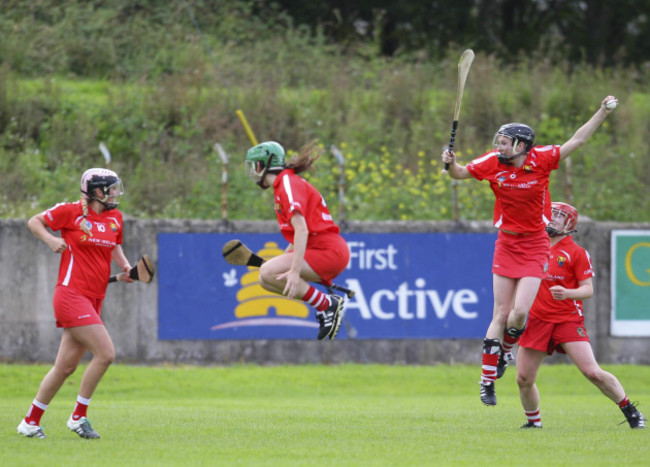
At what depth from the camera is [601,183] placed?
2181 centimetres

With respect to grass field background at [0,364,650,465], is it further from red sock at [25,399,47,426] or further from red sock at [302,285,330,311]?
red sock at [302,285,330,311]

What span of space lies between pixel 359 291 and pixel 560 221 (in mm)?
7003

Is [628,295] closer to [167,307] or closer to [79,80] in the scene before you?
[167,307]

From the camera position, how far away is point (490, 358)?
34.0ft

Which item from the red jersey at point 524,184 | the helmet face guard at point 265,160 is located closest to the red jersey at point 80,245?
the helmet face guard at point 265,160

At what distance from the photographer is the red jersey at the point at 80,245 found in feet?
31.3

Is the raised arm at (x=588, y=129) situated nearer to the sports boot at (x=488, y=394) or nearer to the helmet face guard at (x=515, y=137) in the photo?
the helmet face guard at (x=515, y=137)

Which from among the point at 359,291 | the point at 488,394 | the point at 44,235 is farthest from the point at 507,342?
the point at 359,291

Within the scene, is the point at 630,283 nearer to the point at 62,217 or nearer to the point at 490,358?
the point at 490,358

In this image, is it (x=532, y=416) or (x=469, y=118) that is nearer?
(x=532, y=416)

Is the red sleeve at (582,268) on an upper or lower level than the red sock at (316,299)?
upper

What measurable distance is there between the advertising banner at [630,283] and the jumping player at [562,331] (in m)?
7.56

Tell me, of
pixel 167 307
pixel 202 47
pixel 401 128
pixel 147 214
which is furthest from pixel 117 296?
pixel 202 47

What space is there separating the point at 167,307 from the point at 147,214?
3486mm
